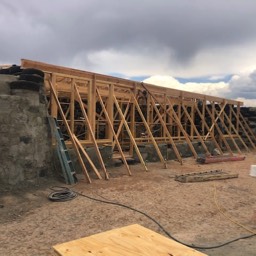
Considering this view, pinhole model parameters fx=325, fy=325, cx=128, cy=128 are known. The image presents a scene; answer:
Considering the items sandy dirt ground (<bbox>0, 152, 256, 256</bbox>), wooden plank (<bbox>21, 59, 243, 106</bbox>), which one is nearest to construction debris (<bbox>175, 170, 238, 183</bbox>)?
sandy dirt ground (<bbox>0, 152, 256, 256</bbox>)

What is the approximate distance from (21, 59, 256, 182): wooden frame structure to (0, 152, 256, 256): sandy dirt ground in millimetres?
1608

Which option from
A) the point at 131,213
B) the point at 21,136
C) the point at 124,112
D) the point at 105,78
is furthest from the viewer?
the point at 124,112

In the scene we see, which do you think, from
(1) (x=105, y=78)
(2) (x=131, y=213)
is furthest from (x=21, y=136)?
(1) (x=105, y=78)

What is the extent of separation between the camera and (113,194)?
7.14 m

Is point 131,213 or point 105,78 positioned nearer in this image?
point 131,213

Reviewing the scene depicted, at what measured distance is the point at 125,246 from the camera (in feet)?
9.03

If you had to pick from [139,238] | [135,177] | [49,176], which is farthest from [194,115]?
[139,238]

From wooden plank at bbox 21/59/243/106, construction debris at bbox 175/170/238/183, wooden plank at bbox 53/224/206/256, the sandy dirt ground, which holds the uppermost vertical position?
wooden plank at bbox 21/59/243/106

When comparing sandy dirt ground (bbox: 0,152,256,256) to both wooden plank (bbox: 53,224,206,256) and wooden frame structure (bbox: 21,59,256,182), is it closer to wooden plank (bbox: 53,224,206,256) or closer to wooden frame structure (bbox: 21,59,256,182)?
wooden plank (bbox: 53,224,206,256)

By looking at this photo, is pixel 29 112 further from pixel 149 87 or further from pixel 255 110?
pixel 255 110

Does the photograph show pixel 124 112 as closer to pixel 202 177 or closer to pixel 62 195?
pixel 202 177

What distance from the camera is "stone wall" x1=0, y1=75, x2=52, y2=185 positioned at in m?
6.94

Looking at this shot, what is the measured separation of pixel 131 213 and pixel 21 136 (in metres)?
3.09

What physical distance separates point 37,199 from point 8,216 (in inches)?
→ 41.6
